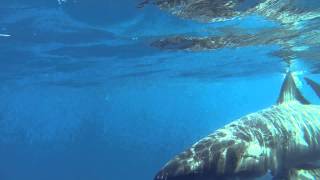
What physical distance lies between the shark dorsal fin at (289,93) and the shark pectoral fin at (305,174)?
2.71 m

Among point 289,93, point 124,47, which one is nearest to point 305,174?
point 289,93

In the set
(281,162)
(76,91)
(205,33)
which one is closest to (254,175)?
(281,162)

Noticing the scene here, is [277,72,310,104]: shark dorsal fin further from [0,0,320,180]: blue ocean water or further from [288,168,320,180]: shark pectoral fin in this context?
[0,0,320,180]: blue ocean water

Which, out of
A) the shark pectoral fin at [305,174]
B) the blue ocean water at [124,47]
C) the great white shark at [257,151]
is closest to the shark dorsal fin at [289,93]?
the great white shark at [257,151]

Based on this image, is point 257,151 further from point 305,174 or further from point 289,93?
point 289,93

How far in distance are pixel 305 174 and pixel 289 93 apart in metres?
3.08

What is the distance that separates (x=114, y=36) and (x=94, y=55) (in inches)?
215

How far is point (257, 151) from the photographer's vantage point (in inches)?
267

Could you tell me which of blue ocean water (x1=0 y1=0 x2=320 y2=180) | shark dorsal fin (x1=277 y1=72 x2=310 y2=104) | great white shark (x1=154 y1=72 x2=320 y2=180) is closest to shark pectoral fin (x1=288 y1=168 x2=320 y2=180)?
great white shark (x1=154 y1=72 x2=320 y2=180)

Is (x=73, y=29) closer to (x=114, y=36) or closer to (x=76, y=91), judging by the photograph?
(x=114, y=36)

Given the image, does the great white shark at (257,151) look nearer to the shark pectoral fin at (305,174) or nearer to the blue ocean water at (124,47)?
the shark pectoral fin at (305,174)

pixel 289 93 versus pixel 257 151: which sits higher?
pixel 257 151

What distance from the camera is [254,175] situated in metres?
6.35

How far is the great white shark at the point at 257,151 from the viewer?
6094mm
